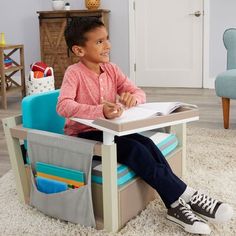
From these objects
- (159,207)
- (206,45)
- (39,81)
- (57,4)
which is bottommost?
(159,207)

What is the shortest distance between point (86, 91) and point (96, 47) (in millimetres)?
184

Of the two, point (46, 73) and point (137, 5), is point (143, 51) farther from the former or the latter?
point (46, 73)

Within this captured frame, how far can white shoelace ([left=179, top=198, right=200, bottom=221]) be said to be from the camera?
5.06ft

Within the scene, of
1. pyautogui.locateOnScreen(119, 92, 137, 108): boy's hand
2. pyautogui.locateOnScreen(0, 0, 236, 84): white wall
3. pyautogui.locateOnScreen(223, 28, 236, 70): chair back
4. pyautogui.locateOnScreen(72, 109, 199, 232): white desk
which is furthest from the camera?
pyautogui.locateOnScreen(0, 0, 236, 84): white wall

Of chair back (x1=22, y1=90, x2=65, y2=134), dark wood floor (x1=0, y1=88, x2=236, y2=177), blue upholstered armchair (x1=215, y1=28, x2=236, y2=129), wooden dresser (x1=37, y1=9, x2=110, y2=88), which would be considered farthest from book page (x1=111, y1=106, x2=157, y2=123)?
wooden dresser (x1=37, y1=9, x2=110, y2=88)

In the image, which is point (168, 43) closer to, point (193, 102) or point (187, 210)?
point (193, 102)

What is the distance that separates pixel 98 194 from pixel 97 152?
183 millimetres

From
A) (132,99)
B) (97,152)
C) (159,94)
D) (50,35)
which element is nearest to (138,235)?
(97,152)

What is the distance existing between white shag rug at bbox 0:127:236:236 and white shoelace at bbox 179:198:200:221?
7 centimetres

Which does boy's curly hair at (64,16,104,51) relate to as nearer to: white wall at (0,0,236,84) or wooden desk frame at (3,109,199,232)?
wooden desk frame at (3,109,199,232)

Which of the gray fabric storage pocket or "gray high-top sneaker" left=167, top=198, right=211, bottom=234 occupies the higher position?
the gray fabric storage pocket

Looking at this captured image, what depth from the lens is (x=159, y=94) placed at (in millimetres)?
4602

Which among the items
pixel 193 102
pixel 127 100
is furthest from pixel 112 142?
pixel 193 102

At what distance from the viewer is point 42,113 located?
1829 mm
